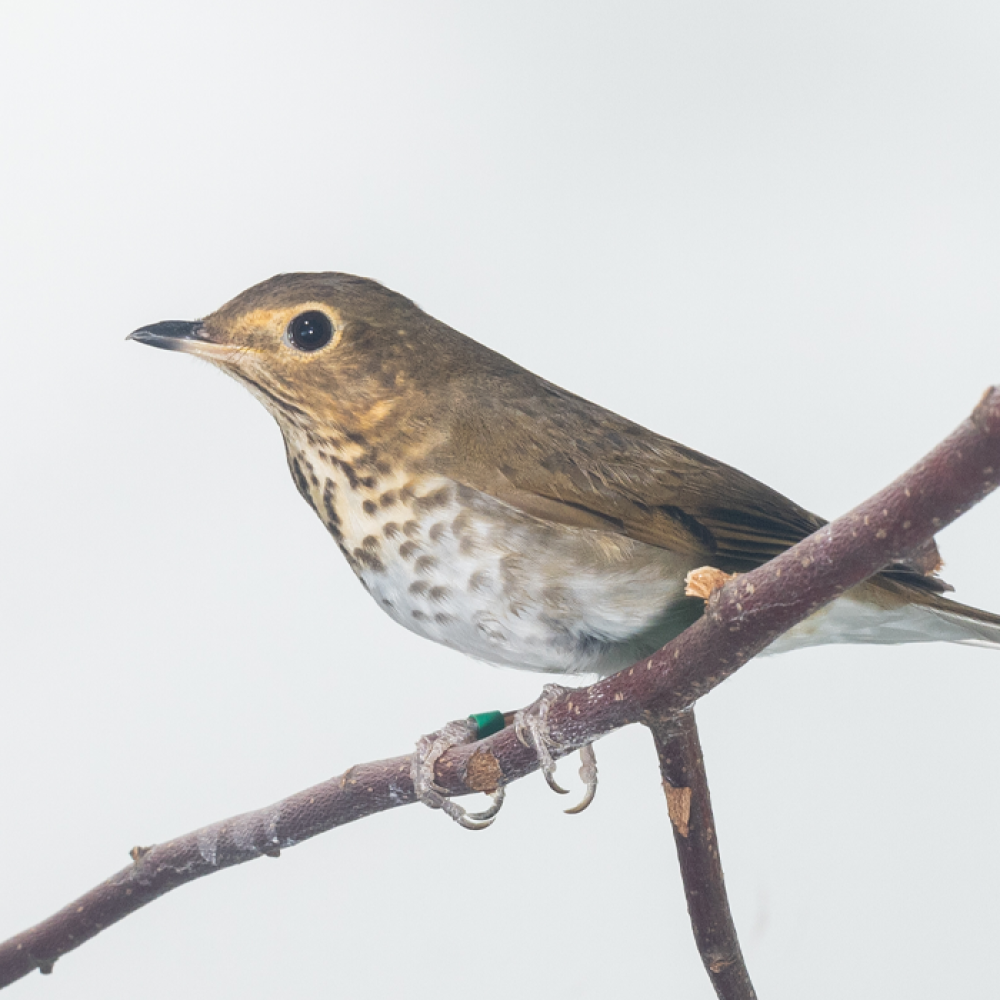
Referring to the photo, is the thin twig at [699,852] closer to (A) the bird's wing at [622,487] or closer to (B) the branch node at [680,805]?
(B) the branch node at [680,805]

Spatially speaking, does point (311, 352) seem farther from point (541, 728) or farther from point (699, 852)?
point (699, 852)

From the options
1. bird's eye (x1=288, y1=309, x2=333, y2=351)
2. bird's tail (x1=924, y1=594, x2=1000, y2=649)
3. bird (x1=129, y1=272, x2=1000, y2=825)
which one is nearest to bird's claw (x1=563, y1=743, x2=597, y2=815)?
bird (x1=129, y1=272, x2=1000, y2=825)

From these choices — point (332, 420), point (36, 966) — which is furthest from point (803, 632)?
point (36, 966)

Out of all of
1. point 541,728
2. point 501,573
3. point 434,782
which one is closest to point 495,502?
point 501,573

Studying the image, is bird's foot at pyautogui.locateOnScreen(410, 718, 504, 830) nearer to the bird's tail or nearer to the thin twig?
the thin twig

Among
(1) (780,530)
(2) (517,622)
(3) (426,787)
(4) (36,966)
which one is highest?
(1) (780,530)

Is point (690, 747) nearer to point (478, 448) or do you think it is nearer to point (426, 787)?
point (426, 787)
